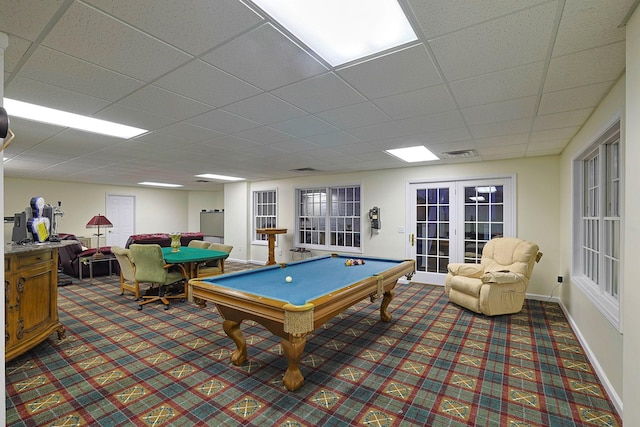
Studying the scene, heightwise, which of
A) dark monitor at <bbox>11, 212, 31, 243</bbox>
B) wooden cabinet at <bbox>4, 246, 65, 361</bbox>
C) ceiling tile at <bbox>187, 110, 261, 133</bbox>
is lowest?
wooden cabinet at <bbox>4, 246, 65, 361</bbox>

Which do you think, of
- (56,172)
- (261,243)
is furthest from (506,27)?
(56,172)

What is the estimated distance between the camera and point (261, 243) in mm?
8297

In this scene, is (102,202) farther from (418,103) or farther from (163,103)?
(418,103)

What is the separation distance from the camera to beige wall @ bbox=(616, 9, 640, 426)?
4.71 feet

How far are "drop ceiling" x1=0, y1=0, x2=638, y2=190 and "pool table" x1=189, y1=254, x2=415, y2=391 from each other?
65.2 inches

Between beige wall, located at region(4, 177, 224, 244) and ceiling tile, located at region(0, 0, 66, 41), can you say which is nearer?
ceiling tile, located at region(0, 0, 66, 41)

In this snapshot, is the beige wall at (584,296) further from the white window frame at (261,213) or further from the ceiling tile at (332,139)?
the white window frame at (261,213)

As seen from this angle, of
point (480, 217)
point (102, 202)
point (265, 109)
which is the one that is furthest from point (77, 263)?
point (480, 217)

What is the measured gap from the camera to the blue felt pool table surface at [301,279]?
2.54 meters

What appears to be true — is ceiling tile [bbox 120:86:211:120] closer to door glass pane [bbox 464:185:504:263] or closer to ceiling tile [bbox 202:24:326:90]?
ceiling tile [bbox 202:24:326:90]

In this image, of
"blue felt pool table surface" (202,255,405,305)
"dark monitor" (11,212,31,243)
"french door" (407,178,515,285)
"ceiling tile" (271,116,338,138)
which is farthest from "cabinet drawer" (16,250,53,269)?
"french door" (407,178,515,285)

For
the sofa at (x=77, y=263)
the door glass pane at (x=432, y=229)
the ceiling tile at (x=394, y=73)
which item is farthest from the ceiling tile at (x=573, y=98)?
the sofa at (x=77, y=263)

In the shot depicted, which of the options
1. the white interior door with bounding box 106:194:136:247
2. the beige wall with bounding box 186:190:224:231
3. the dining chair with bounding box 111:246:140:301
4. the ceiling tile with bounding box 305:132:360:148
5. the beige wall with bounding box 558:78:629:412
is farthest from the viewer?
the beige wall with bounding box 186:190:224:231

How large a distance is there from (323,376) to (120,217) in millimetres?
9893
